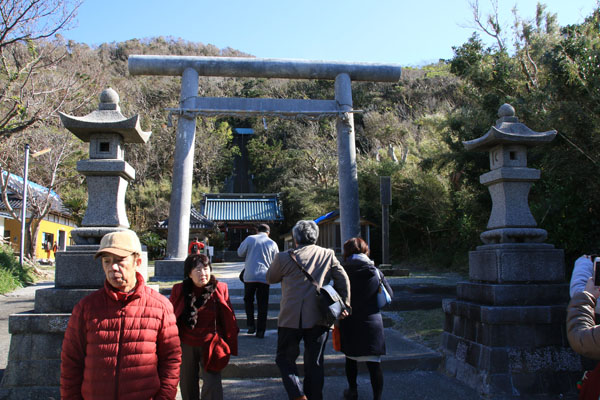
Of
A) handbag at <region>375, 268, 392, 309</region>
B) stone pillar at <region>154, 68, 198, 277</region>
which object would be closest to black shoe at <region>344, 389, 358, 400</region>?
handbag at <region>375, 268, 392, 309</region>

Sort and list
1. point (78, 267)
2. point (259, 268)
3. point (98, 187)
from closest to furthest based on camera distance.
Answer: point (78, 267)
point (98, 187)
point (259, 268)

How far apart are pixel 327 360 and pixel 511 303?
1.93 m

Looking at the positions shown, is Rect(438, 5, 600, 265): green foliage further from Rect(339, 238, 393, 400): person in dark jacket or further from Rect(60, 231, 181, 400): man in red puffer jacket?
Rect(60, 231, 181, 400): man in red puffer jacket

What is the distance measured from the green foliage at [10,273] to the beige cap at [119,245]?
31.5 feet

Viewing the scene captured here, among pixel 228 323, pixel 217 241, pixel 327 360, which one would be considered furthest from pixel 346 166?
pixel 217 241

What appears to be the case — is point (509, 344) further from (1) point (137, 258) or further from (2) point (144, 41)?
(2) point (144, 41)

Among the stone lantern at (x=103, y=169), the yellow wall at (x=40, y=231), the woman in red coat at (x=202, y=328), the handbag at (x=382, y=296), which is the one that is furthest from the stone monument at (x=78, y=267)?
the yellow wall at (x=40, y=231)

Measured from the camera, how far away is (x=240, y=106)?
961 centimetres

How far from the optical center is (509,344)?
3.94 m

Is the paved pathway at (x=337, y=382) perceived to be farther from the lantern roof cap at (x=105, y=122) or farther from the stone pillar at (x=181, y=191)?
the stone pillar at (x=181, y=191)

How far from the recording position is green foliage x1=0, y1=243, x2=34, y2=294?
396 inches

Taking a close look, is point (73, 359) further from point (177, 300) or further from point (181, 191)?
point (181, 191)

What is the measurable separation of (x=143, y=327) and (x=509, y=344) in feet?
11.0

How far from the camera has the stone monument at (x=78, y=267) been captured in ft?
11.5
